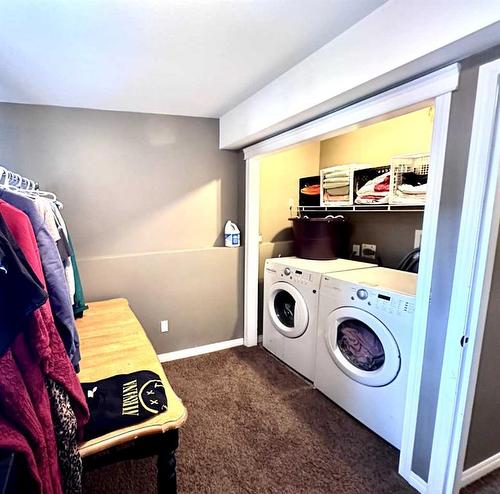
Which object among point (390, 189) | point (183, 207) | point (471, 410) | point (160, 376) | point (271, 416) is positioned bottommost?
point (271, 416)

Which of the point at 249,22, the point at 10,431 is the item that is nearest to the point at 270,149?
the point at 249,22

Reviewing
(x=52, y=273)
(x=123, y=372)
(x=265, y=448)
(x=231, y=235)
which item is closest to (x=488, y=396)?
(x=265, y=448)

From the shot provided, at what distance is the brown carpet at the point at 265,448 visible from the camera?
62.4 inches

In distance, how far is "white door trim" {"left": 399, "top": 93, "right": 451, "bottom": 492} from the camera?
129cm

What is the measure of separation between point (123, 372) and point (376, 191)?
211 cm

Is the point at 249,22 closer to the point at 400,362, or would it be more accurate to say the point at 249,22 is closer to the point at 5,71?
the point at 5,71

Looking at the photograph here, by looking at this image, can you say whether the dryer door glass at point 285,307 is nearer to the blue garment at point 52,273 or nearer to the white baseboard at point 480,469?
the white baseboard at point 480,469

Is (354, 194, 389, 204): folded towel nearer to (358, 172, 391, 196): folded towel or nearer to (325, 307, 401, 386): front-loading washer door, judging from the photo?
(358, 172, 391, 196): folded towel

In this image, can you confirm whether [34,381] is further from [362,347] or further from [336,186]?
[336,186]

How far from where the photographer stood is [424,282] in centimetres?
141

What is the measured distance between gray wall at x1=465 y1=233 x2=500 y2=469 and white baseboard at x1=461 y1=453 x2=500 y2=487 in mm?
25

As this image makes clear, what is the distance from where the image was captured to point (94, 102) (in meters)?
2.26

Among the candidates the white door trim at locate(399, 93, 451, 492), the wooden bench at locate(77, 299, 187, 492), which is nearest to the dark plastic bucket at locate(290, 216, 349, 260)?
the white door trim at locate(399, 93, 451, 492)

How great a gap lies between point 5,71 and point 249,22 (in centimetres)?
146
